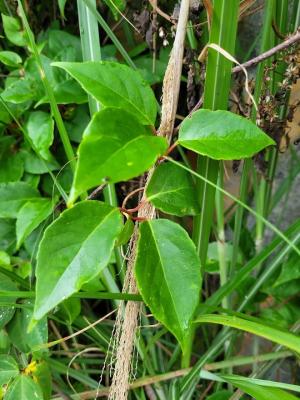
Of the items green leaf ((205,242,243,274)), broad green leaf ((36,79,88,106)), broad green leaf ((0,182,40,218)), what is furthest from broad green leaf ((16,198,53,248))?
green leaf ((205,242,243,274))

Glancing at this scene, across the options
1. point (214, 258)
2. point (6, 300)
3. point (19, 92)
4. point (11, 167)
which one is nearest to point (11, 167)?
point (11, 167)

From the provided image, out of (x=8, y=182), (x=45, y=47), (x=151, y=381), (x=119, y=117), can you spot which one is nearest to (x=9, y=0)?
(x=45, y=47)

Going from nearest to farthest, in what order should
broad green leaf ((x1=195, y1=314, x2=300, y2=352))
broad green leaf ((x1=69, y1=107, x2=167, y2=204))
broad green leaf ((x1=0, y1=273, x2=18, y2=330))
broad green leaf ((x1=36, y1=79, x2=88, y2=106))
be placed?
broad green leaf ((x1=69, y1=107, x2=167, y2=204)) < broad green leaf ((x1=195, y1=314, x2=300, y2=352)) < broad green leaf ((x1=0, y1=273, x2=18, y2=330)) < broad green leaf ((x1=36, y1=79, x2=88, y2=106))

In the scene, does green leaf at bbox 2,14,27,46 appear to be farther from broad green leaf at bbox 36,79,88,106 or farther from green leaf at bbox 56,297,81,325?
green leaf at bbox 56,297,81,325

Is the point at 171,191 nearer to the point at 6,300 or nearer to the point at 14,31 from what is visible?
the point at 6,300

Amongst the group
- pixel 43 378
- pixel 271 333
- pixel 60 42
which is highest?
pixel 60 42

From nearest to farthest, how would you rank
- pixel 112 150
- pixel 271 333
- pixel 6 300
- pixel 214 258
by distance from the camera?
1. pixel 112 150
2. pixel 271 333
3. pixel 6 300
4. pixel 214 258
